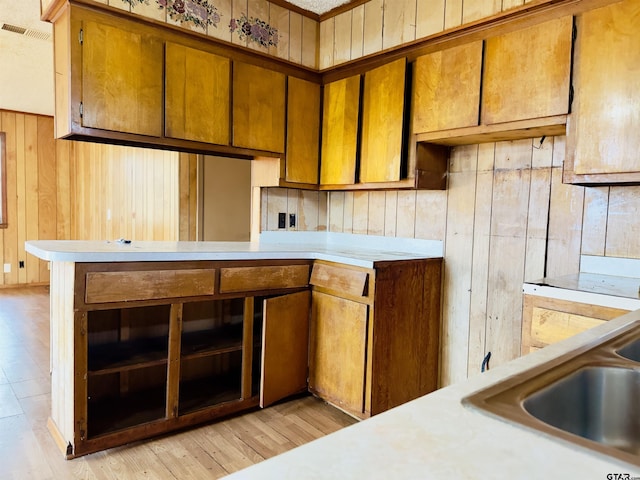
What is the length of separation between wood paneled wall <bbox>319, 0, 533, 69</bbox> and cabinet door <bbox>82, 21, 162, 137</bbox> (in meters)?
1.16

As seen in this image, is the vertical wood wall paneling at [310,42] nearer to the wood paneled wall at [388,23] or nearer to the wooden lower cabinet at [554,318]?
the wood paneled wall at [388,23]

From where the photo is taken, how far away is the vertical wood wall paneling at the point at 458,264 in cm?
252

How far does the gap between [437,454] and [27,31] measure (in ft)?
13.3

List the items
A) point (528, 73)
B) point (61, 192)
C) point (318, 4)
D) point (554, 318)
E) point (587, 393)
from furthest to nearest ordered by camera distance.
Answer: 1. point (61, 192)
2. point (318, 4)
3. point (528, 73)
4. point (554, 318)
5. point (587, 393)

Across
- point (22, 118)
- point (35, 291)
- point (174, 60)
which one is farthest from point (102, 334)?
point (22, 118)

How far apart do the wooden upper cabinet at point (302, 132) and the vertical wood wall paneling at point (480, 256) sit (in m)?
1.12

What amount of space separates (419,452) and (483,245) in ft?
7.00

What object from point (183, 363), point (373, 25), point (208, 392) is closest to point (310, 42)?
point (373, 25)

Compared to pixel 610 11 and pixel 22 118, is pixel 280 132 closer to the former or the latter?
pixel 610 11

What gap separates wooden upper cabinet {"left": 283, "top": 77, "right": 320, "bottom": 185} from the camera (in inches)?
117

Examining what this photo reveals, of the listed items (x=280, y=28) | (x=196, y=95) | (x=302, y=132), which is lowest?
(x=302, y=132)

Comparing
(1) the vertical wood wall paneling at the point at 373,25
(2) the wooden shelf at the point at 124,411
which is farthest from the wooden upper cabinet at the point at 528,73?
(2) the wooden shelf at the point at 124,411

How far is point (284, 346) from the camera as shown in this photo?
2.52 meters

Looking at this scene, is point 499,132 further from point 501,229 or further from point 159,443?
point 159,443
